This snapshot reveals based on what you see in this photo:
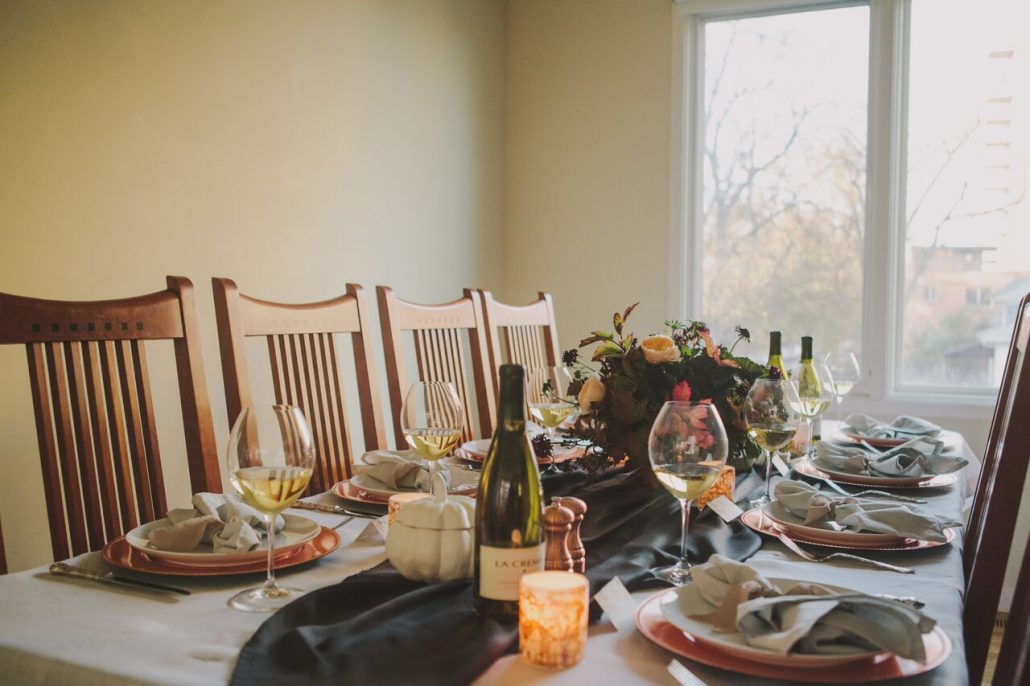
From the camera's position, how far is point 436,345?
234 centimetres

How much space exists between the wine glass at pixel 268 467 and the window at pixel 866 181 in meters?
3.20

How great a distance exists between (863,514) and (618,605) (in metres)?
0.48

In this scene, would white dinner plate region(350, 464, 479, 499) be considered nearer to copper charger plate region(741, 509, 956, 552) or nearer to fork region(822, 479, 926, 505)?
copper charger plate region(741, 509, 956, 552)

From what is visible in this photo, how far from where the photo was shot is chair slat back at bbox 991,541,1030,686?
765 mm

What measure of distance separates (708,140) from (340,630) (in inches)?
141

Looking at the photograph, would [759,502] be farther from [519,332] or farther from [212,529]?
[519,332]

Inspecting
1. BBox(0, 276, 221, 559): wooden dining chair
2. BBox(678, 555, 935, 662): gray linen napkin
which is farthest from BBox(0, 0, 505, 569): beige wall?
BBox(678, 555, 935, 662): gray linen napkin

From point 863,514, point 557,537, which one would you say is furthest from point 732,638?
point 863,514

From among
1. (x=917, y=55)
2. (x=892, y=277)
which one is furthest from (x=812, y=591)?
(x=917, y=55)

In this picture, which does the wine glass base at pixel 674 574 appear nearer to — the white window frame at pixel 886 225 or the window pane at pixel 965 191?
the white window frame at pixel 886 225

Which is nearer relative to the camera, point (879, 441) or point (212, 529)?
point (212, 529)

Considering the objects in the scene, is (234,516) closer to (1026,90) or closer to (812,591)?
(812,591)

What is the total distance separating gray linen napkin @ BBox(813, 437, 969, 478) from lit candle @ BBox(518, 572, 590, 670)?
102 cm

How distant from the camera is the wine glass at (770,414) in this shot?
1.33m
